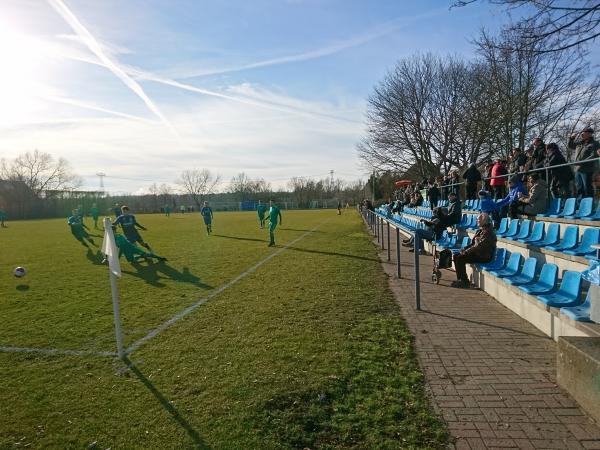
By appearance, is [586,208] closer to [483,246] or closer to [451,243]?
[483,246]

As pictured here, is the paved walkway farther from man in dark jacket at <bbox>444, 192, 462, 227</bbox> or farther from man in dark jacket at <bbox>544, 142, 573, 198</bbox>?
man in dark jacket at <bbox>544, 142, 573, 198</bbox>

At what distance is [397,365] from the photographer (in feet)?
13.9

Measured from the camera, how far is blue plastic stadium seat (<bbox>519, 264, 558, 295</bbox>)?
5.16 metres

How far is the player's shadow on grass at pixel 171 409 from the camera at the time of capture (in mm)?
3024

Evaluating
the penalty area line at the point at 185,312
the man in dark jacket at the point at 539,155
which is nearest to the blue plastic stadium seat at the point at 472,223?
the man in dark jacket at the point at 539,155

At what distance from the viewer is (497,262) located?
729 cm

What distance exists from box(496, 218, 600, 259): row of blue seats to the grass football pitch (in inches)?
113

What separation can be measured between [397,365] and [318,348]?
1.01 m

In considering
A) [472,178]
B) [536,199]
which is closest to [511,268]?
[536,199]

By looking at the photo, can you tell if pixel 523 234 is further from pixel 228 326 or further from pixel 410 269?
pixel 228 326

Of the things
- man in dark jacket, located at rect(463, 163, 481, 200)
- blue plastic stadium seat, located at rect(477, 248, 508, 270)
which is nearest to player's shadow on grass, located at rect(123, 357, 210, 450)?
blue plastic stadium seat, located at rect(477, 248, 508, 270)

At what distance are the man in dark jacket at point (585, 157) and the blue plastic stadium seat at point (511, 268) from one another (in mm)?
3514

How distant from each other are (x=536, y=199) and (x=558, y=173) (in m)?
1.27

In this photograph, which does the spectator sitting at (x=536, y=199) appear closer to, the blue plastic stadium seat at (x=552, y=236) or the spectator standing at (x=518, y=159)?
the blue plastic stadium seat at (x=552, y=236)
